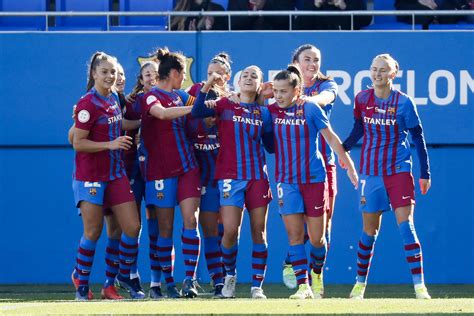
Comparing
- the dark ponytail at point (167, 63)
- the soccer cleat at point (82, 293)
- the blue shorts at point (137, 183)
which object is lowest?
the soccer cleat at point (82, 293)

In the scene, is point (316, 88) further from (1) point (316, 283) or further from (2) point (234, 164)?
(1) point (316, 283)

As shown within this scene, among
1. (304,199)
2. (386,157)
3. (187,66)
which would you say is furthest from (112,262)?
(187,66)

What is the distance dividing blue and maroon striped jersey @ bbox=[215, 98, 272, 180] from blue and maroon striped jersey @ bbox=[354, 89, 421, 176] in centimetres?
81

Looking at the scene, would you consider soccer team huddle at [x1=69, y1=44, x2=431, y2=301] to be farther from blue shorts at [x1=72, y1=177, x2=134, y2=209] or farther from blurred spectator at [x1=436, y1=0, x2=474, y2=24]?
blurred spectator at [x1=436, y1=0, x2=474, y2=24]

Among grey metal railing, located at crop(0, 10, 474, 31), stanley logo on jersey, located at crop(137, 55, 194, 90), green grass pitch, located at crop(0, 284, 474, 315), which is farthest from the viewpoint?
stanley logo on jersey, located at crop(137, 55, 194, 90)

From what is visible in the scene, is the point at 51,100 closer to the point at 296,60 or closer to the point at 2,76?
the point at 2,76

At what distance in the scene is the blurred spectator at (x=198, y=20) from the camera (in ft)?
41.4

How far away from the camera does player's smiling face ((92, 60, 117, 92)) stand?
955cm

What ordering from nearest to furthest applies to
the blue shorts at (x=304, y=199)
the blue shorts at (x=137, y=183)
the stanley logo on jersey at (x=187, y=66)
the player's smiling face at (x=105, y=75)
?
the blue shorts at (x=304, y=199)
the player's smiling face at (x=105, y=75)
the blue shorts at (x=137, y=183)
the stanley logo on jersey at (x=187, y=66)

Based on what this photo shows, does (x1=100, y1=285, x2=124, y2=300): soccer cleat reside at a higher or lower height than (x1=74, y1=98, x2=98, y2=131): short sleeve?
lower

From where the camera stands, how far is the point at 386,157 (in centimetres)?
969

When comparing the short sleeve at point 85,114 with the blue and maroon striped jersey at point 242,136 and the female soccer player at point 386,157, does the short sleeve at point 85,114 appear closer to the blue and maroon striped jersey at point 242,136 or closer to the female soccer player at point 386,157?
the blue and maroon striped jersey at point 242,136

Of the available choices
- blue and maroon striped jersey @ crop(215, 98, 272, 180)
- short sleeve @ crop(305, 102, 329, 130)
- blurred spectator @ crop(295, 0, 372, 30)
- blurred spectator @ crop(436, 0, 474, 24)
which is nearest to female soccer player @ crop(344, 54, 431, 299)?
short sleeve @ crop(305, 102, 329, 130)

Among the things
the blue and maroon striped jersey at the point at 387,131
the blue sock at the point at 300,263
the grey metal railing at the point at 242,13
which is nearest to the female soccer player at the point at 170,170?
the blue sock at the point at 300,263
